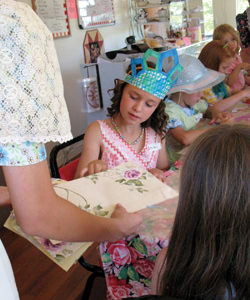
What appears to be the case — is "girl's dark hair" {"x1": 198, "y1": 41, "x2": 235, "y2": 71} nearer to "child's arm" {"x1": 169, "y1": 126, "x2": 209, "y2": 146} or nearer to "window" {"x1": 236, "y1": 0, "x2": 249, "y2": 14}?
"child's arm" {"x1": 169, "y1": 126, "x2": 209, "y2": 146}

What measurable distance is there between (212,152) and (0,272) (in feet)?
1.43

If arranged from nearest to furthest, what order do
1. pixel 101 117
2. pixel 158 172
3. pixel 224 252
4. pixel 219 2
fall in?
pixel 224 252
pixel 158 172
pixel 101 117
pixel 219 2

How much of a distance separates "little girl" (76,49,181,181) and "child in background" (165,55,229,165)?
0.15m

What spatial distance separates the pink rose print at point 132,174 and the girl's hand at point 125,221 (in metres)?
0.18

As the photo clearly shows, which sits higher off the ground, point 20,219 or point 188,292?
point 20,219

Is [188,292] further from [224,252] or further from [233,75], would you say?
[233,75]

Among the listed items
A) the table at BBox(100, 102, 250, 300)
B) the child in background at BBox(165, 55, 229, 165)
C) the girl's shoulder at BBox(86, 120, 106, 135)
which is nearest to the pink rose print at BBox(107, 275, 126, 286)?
the table at BBox(100, 102, 250, 300)

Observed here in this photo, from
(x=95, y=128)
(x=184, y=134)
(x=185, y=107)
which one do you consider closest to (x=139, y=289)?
(x=95, y=128)

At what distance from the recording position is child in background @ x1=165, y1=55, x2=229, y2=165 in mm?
1718

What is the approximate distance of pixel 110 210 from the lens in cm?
86

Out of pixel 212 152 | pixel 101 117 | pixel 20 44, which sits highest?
pixel 20 44

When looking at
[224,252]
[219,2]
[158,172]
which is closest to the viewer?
[224,252]

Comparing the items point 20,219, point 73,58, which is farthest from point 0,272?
point 73,58

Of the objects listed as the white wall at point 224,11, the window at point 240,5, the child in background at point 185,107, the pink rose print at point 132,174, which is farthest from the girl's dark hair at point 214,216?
the window at point 240,5
